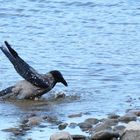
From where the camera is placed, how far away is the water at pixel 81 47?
12.0 metres

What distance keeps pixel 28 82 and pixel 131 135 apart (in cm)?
362

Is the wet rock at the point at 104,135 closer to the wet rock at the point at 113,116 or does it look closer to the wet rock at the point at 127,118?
the wet rock at the point at 127,118

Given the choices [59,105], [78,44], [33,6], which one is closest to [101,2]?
[33,6]

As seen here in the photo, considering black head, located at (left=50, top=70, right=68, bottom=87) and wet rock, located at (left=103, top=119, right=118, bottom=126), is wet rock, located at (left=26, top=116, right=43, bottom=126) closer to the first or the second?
wet rock, located at (left=103, top=119, right=118, bottom=126)

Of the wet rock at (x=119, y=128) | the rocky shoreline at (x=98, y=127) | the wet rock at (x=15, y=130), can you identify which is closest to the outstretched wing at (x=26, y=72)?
the rocky shoreline at (x=98, y=127)

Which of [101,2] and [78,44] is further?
[101,2]

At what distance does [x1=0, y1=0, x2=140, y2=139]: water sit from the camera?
12.0 meters

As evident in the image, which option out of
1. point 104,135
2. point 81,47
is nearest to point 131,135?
point 104,135

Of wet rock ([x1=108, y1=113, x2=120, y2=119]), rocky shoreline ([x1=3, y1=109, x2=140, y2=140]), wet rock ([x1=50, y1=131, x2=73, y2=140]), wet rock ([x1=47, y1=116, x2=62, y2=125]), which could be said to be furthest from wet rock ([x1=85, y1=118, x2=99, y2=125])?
wet rock ([x1=50, y1=131, x2=73, y2=140])

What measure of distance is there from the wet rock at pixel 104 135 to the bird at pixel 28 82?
3.08 meters

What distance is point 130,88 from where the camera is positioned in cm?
1273

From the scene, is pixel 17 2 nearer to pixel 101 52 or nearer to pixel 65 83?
pixel 101 52

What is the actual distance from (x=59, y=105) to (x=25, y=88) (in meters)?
0.73

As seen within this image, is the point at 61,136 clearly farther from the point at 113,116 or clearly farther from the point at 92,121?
the point at 113,116
